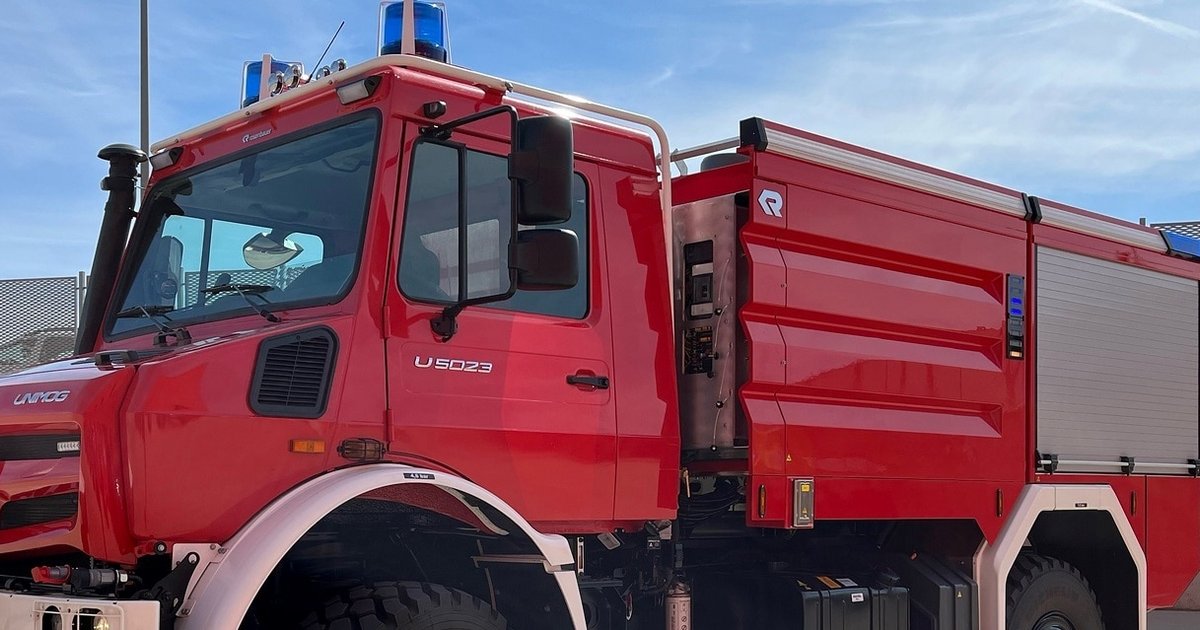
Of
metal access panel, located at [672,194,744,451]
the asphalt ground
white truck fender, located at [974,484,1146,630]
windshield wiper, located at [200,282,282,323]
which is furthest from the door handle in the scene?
the asphalt ground

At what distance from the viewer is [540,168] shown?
3.98 m

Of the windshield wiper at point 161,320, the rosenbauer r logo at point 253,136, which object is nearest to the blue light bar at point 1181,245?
the rosenbauer r logo at point 253,136

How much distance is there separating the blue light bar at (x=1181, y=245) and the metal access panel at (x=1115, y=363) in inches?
6.8

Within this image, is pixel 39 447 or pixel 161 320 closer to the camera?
pixel 39 447

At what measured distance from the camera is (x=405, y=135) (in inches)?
167

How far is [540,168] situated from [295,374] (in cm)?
102

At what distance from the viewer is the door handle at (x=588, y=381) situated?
455cm

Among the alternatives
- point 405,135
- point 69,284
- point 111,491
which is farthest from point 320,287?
point 69,284

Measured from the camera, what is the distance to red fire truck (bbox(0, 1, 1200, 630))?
3.73 meters

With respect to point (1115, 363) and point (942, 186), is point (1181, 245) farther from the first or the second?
point (942, 186)

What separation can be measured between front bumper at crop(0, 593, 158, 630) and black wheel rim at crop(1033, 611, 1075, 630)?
4714 millimetres

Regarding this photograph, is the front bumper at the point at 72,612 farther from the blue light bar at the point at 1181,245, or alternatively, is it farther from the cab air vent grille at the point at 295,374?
the blue light bar at the point at 1181,245

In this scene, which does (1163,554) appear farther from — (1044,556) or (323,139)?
Answer: (323,139)

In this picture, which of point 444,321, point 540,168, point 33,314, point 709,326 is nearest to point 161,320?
point 444,321
